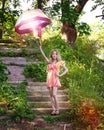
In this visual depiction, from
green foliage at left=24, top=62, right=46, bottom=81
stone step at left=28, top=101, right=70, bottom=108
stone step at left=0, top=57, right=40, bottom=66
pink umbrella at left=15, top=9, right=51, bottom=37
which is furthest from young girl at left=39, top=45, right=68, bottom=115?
stone step at left=0, top=57, right=40, bottom=66

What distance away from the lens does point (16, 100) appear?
10.1 m

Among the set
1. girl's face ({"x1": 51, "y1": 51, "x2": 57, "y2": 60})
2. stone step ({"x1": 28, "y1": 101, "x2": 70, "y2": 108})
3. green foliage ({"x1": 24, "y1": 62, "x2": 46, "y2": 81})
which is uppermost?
girl's face ({"x1": 51, "y1": 51, "x2": 57, "y2": 60})

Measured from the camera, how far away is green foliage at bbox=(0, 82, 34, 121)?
31.4 feet

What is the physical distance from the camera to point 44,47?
17.8 metres

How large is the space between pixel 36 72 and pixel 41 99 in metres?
2.42

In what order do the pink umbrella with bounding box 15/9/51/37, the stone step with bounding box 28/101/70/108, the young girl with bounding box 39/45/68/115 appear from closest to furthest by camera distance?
the pink umbrella with bounding box 15/9/51/37
the young girl with bounding box 39/45/68/115
the stone step with bounding box 28/101/70/108

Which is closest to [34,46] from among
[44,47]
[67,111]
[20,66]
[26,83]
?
[44,47]

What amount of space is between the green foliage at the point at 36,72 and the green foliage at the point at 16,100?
145 cm

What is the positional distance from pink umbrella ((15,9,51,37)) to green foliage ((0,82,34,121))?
191 centimetres

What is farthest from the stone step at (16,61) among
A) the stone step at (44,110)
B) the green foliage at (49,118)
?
the green foliage at (49,118)

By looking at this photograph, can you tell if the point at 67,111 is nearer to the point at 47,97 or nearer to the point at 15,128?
the point at 47,97

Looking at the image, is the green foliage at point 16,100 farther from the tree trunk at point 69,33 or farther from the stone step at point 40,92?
the tree trunk at point 69,33

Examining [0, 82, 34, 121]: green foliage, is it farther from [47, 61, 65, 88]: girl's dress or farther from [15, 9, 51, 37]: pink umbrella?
[15, 9, 51, 37]: pink umbrella

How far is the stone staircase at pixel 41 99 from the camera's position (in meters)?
10.3
